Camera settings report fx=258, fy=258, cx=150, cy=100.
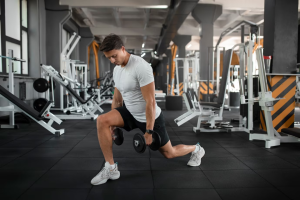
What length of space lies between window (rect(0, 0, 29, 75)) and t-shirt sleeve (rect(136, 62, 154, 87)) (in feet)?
15.3

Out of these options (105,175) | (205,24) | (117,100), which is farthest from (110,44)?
(205,24)

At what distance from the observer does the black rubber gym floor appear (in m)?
1.72

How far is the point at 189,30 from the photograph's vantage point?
11555 mm

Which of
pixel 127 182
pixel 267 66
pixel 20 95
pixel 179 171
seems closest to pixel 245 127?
pixel 267 66

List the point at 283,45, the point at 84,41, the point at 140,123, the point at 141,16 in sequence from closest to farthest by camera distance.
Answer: the point at 140,123
the point at 283,45
the point at 141,16
the point at 84,41

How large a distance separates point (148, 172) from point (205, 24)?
7041 millimetres

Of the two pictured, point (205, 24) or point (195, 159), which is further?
point (205, 24)

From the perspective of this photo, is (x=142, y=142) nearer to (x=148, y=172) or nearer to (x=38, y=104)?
(x=148, y=172)

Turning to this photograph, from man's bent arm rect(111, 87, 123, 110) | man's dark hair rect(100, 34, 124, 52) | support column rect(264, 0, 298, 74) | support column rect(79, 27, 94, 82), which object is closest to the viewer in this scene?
man's dark hair rect(100, 34, 124, 52)

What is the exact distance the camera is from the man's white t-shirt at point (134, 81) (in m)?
1.77

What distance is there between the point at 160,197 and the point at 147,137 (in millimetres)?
390

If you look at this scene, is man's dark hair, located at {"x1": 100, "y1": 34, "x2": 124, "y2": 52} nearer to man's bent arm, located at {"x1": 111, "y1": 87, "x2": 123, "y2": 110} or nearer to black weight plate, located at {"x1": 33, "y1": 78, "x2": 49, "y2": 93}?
man's bent arm, located at {"x1": 111, "y1": 87, "x2": 123, "y2": 110}

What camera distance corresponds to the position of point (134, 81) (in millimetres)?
1810

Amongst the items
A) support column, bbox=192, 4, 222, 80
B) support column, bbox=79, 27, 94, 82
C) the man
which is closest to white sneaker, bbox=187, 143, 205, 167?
the man
